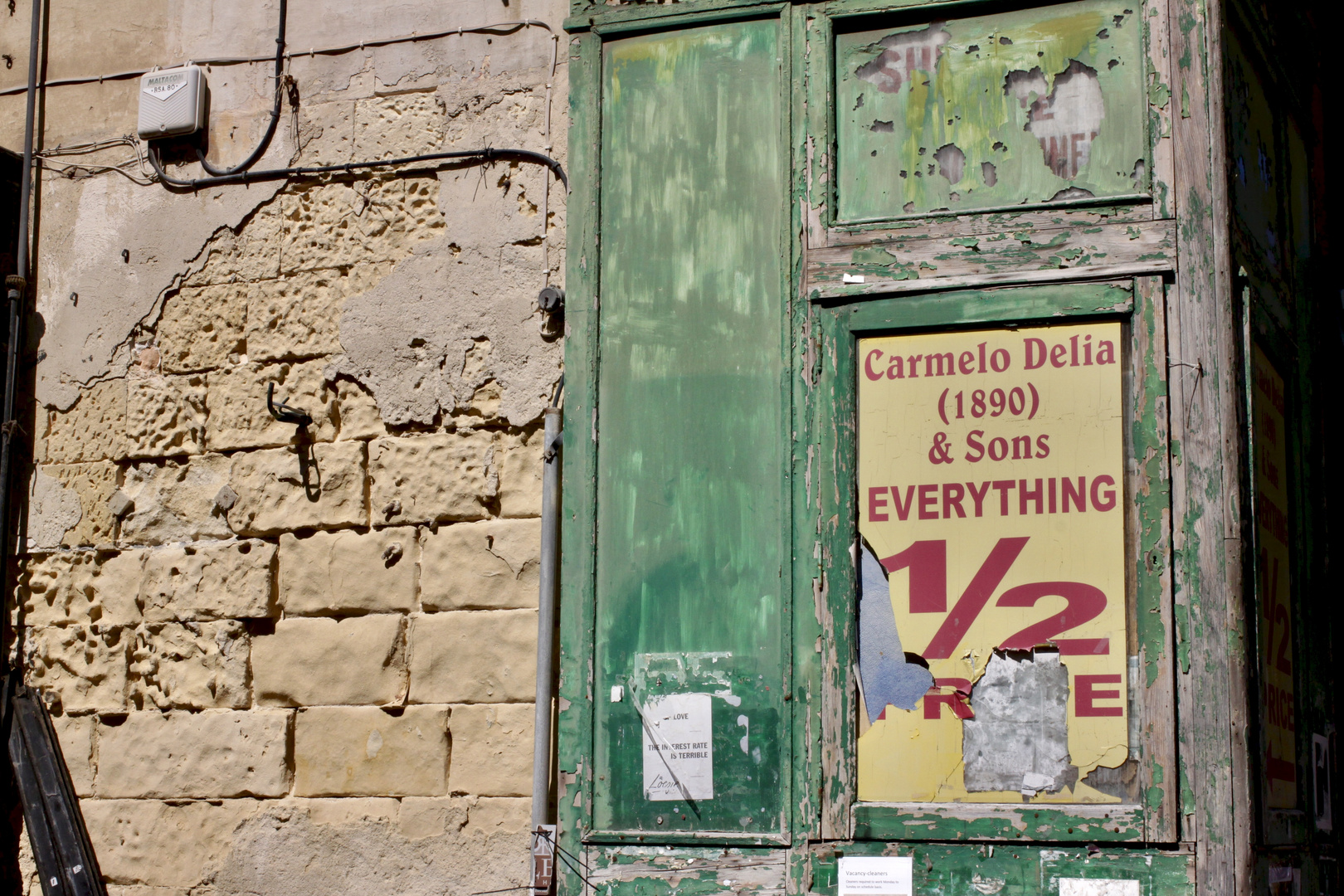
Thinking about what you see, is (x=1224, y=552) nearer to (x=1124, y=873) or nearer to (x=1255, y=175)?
(x=1124, y=873)

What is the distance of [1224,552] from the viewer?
3746 millimetres

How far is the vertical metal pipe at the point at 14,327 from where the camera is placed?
5.23 m

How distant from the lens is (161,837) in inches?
194

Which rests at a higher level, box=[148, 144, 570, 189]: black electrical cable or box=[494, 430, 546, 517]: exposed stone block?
box=[148, 144, 570, 189]: black electrical cable

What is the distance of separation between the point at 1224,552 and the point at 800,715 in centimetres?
116

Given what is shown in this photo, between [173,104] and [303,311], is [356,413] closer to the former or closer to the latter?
[303,311]

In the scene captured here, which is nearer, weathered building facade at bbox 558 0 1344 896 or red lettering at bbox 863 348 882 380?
weathered building facade at bbox 558 0 1344 896

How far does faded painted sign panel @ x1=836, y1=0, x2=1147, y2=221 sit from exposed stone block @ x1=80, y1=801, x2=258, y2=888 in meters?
2.80

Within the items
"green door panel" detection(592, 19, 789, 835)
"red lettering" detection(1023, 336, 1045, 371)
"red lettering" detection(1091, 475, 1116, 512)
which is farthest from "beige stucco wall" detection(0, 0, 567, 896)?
"red lettering" detection(1091, 475, 1116, 512)

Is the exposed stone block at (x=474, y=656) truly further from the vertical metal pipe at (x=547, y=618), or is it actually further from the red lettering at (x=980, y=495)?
the red lettering at (x=980, y=495)

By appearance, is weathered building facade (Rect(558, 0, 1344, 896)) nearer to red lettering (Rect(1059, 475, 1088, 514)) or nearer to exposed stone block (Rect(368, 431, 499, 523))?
red lettering (Rect(1059, 475, 1088, 514))

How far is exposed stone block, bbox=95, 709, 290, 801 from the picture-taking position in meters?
4.86

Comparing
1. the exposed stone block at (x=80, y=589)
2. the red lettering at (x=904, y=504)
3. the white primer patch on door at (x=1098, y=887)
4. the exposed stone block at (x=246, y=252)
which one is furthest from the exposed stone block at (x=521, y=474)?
the white primer patch on door at (x=1098, y=887)

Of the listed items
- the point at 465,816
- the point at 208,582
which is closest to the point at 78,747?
the point at 208,582
